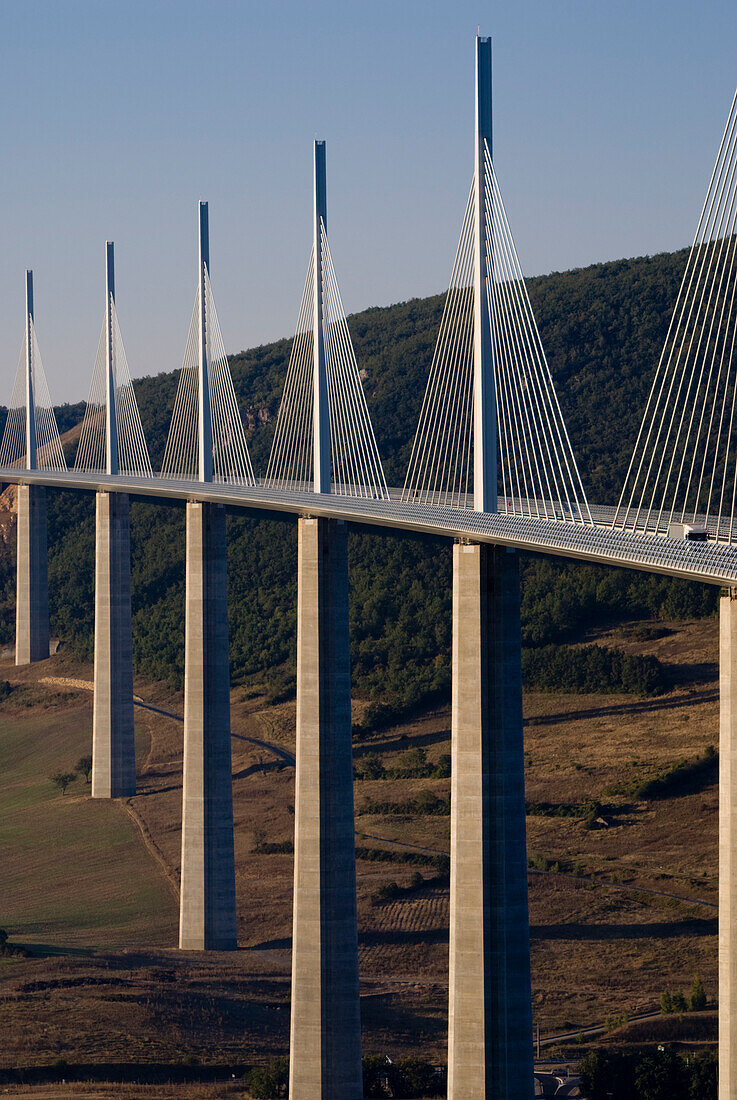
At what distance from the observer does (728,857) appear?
23422 millimetres

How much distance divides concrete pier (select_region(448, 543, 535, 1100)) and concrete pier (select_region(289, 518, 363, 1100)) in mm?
6353

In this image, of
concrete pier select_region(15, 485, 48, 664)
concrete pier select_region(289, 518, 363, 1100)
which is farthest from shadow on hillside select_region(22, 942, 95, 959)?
concrete pier select_region(15, 485, 48, 664)

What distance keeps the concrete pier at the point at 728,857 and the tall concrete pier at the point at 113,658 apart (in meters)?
44.9

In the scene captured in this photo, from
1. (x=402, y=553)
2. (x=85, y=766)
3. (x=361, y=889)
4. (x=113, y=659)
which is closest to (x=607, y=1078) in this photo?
(x=361, y=889)

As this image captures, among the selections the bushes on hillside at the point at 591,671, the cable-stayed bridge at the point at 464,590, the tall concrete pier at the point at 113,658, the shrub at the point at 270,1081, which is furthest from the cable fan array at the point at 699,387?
the tall concrete pier at the point at 113,658

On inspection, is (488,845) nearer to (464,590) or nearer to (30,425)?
(464,590)

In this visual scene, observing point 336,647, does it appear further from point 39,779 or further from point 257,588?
point 257,588

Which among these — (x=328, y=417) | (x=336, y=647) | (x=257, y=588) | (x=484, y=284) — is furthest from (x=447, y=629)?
(x=484, y=284)

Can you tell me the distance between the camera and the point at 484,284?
33094 millimetres

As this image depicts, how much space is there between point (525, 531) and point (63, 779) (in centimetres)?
4597

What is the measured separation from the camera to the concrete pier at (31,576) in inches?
3482

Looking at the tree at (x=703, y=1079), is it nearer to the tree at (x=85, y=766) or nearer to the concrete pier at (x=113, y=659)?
the concrete pier at (x=113, y=659)

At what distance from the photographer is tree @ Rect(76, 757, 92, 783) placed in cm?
7281

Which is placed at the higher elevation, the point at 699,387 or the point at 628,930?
the point at 699,387
